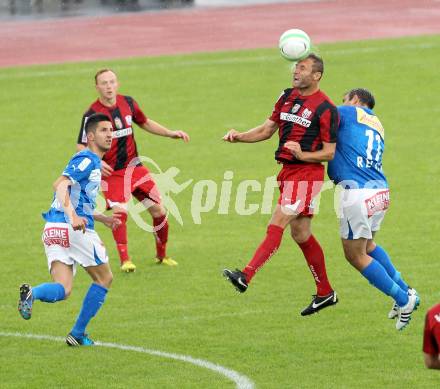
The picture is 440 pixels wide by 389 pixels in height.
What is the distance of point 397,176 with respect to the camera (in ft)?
63.0

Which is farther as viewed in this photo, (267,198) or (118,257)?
(267,198)

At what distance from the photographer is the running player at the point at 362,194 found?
12.0 m

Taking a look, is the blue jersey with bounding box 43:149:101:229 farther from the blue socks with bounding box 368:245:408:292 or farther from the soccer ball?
the blue socks with bounding box 368:245:408:292

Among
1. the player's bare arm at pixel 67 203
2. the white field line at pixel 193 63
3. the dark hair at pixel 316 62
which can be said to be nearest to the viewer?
the player's bare arm at pixel 67 203

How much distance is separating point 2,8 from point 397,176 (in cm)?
1950

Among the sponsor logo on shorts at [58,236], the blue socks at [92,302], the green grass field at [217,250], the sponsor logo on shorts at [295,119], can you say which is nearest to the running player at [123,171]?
the green grass field at [217,250]

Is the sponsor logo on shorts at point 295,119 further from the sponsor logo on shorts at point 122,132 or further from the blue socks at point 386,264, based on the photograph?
the sponsor logo on shorts at point 122,132

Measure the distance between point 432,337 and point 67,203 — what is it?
14.7 ft

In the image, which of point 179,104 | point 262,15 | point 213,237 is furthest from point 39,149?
point 262,15

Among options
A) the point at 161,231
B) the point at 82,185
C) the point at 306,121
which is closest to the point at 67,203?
the point at 82,185

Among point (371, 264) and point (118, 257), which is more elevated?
point (371, 264)

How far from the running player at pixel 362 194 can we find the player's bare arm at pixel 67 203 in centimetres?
258

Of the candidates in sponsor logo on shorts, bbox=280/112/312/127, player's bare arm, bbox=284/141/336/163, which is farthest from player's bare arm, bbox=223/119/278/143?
player's bare arm, bbox=284/141/336/163

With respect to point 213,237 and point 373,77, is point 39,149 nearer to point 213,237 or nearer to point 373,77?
point 213,237
